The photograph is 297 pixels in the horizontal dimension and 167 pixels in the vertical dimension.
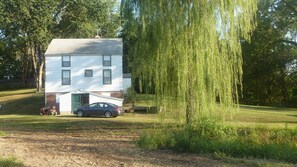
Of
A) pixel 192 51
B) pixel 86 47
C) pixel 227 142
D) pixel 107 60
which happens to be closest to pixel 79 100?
pixel 107 60

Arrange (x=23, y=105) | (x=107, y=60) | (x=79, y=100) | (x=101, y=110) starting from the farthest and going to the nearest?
(x=23, y=105) < (x=107, y=60) < (x=79, y=100) < (x=101, y=110)

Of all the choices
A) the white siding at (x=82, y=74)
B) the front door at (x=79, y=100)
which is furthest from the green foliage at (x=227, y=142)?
the white siding at (x=82, y=74)

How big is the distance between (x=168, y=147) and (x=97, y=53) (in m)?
30.2

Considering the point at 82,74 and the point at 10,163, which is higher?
the point at 82,74

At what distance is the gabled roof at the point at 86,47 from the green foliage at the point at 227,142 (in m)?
28.9

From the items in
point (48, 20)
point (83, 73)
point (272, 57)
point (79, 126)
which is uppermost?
point (48, 20)

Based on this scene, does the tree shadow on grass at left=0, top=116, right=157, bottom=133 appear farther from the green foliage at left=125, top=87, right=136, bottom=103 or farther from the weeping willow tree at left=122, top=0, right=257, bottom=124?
the weeping willow tree at left=122, top=0, right=257, bottom=124

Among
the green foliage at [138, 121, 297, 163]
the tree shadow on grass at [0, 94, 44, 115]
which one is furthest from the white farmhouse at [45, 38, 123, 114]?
the green foliage at [138, 121, 297, 163]

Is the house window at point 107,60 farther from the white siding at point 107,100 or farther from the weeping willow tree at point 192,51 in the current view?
the weeping willow tree at point 192,51

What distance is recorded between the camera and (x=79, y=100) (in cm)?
4138

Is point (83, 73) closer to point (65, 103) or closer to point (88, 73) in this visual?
point (88, 73)

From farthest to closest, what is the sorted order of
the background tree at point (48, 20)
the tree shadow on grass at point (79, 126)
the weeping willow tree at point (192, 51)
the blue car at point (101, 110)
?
the background tree at point (48, 20) → the blue car at point (101, 110) → the tree shadow on grass at point (79, 126) → the weeping willow tree at point (192, 51)

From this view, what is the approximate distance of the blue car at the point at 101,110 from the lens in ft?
111

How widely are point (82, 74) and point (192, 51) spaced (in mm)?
26773
